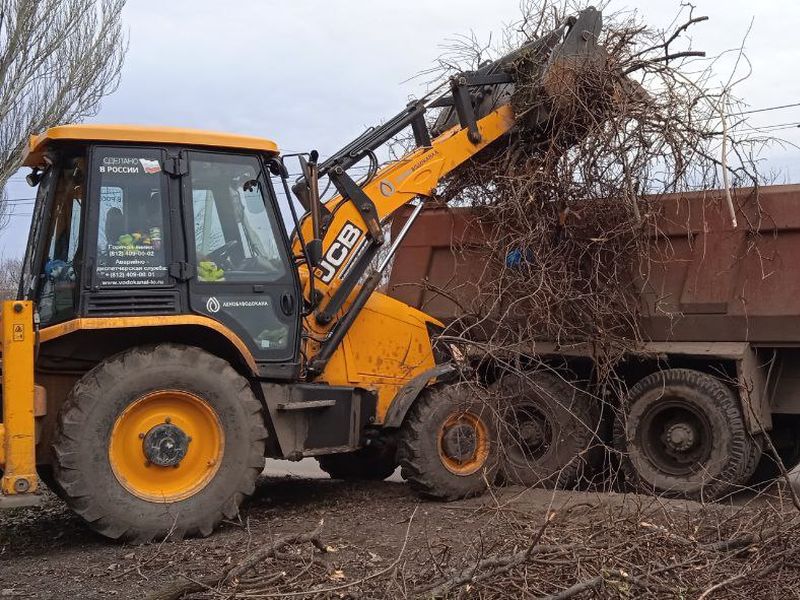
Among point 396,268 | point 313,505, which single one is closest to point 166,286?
point 313,505

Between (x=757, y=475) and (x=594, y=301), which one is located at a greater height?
(x=594, y=301)

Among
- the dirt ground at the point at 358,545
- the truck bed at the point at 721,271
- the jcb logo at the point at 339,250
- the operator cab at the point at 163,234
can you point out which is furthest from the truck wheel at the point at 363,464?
the operator cab at the point at 163,234

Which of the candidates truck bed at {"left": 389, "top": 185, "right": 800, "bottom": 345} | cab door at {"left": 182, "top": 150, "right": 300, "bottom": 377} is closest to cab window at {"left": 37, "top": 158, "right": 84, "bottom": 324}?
cab door at {"left": 182, "top": 150, "right": 300, "bottom": 377}

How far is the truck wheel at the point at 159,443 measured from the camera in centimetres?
593

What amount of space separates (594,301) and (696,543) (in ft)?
10.5

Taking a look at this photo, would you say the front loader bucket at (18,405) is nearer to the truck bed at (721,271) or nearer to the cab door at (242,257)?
the cab door at (242,257)

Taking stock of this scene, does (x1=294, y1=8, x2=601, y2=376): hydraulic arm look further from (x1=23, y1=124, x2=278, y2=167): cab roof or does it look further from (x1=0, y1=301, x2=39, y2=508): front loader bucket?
(x1=0, y1=301, x2=39, y2=508): front loader bucket

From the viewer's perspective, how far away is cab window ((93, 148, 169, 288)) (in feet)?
20.5

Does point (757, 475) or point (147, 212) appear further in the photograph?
point (757, 475)

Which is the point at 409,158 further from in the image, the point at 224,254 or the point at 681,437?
the point at 681,437

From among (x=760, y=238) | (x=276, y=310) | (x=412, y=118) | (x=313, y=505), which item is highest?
(x=412, y=118)

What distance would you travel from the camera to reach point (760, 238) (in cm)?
773

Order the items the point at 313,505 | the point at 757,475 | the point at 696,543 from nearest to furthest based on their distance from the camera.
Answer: the point at 696,543 → the point at 313,505 → the point at 757,475

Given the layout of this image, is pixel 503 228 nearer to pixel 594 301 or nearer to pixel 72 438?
pixel 594 301
